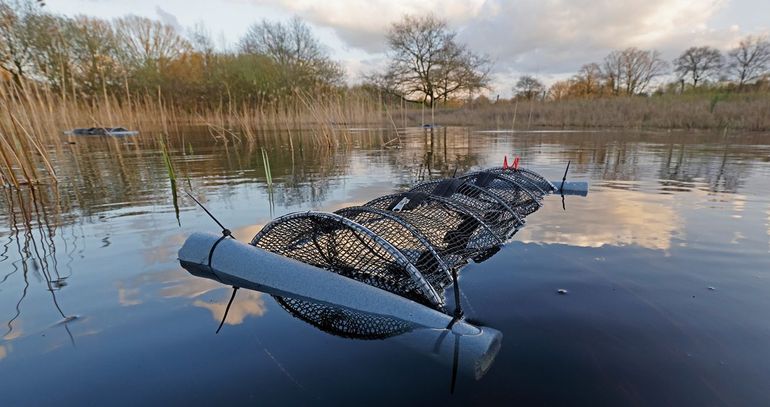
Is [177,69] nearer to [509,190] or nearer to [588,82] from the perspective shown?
[509,190]

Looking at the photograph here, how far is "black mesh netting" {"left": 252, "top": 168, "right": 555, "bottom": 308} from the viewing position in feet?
7.24

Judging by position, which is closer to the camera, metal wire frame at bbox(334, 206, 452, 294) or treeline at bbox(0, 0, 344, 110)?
metal wire frame at bbox(334, 206, 452, 294)

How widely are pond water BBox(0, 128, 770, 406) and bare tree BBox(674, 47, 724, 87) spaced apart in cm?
4797

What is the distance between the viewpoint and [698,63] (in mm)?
39406

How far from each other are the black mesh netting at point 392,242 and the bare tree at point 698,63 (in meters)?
50.8

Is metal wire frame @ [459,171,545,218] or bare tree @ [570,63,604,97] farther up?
bare tree @ [570,63,604,97]

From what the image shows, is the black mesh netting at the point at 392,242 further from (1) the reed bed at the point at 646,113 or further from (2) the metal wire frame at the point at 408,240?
(1) the reed bed at the point at 646,113

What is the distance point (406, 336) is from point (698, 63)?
176 ft

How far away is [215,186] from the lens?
6.00 meters

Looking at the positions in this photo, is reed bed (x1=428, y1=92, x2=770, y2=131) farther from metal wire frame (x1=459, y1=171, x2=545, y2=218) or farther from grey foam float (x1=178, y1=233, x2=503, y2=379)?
grey foam float (x1=178, y1=233, x2=503, y2=379)

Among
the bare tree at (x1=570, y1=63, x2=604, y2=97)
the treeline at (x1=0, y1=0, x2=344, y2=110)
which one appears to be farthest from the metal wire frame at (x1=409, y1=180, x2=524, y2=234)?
the bare tree at (x1=570, y1=63, x2=604, y2=97)

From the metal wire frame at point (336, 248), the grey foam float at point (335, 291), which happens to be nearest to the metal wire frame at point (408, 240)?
the metal wire frame at point (336, 248)

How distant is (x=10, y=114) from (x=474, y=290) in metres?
5.77

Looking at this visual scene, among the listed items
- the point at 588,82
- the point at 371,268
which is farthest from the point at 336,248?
the point at 588,82
